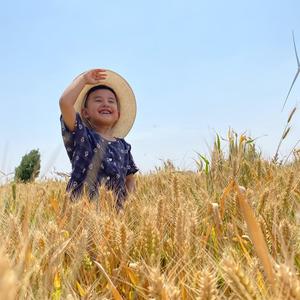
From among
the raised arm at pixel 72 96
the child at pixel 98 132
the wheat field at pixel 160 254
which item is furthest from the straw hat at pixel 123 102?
the wheat field at pixel 160 254

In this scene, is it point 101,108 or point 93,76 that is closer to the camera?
point 93,76

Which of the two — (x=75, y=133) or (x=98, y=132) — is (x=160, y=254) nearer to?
(x=75, y=133)

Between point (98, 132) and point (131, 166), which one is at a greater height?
point (98, 132)

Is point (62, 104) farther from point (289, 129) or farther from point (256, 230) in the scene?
point (256, 230)

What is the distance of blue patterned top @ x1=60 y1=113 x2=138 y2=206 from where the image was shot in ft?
9.11

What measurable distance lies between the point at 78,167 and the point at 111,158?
0.25 meters

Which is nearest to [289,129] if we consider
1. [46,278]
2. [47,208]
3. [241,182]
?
[241,182]

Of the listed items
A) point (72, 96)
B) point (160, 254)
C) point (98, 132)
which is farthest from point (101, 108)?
point (160, 254)

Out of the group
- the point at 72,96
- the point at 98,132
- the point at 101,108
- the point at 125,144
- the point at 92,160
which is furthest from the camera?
the point at 125,144

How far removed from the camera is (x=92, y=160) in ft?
9.59

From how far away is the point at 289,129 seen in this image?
218cm

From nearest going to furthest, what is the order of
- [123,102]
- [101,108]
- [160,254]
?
[160,254] → [101,108] → [123,102]

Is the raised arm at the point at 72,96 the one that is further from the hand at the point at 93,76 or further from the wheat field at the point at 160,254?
the wheat field at the point at 160,254

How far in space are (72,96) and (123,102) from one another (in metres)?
0.92
